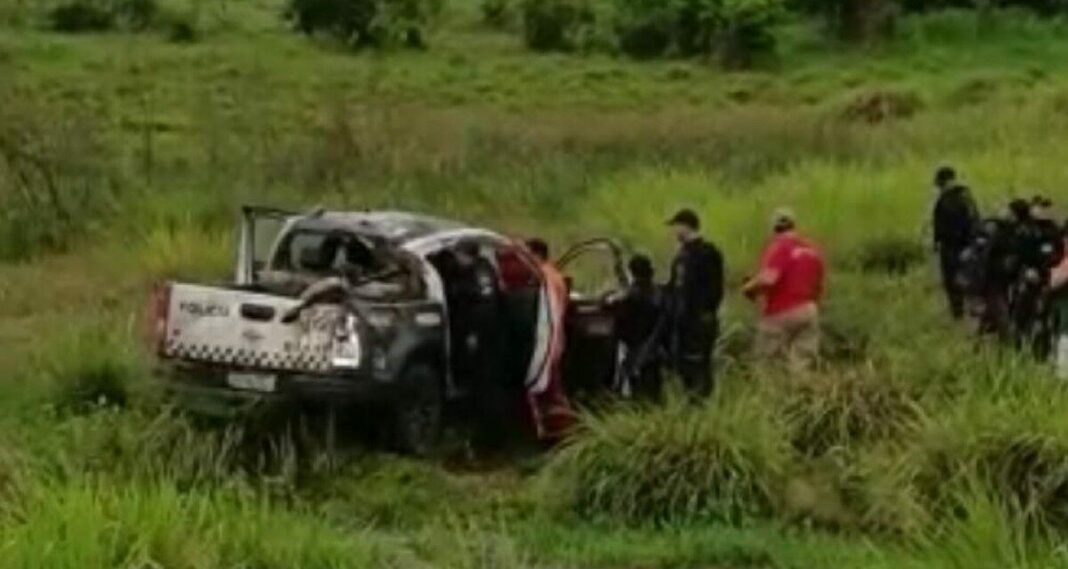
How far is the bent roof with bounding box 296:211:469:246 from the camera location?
16.8 meters

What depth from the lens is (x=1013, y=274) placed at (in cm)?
1841

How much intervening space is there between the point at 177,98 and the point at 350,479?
2435 centimetres

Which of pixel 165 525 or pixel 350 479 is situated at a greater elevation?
pixel 165 525

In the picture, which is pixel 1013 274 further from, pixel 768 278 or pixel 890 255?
pixel 890 255

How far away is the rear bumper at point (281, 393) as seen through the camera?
51.7 feet

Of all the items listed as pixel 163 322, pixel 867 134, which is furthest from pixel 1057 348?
pixel 867 134

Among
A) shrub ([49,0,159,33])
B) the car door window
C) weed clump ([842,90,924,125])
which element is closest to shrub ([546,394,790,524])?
the car door window

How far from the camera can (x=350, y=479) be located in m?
15.6

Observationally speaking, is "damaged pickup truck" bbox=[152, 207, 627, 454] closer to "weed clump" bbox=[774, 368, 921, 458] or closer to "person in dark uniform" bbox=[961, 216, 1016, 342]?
"weed clump" bbox=[774, 368, 921, 458]

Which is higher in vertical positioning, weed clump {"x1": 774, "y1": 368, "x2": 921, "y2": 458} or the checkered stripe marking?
the checkered stripe marking

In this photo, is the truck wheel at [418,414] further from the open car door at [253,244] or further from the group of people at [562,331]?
the open car door at [253,244]

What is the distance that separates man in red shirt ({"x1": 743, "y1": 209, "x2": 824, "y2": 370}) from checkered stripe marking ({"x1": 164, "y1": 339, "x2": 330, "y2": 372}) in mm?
3156

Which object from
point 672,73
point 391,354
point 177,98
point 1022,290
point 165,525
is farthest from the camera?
point 672,73

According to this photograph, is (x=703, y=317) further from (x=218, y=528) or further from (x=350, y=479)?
(x=218, y=528)
